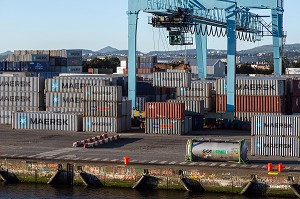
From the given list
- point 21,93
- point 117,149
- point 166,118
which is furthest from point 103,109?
point 21,93

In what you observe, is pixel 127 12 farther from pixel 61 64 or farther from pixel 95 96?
pixel 61 64

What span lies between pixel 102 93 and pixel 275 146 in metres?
22.4

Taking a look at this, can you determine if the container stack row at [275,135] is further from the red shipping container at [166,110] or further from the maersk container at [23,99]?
the maersk container at [23,99]

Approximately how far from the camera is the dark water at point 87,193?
4959cm

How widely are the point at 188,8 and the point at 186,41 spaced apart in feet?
35.2

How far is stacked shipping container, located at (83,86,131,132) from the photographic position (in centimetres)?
7381

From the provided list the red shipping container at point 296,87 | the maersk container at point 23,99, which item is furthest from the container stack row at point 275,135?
the maersk container at point 23,99

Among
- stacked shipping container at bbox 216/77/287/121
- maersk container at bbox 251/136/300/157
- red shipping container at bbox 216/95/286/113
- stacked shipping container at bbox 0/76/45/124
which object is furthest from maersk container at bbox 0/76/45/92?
maersk container at bbox 251/136/300/157

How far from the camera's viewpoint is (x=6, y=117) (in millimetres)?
84188

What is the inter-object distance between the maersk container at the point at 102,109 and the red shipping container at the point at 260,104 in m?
13.1

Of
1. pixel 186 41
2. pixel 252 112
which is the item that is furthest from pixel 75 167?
pixel 186 41

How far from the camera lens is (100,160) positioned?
5600 cm

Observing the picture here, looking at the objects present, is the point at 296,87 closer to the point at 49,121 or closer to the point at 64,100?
the point at 64,100

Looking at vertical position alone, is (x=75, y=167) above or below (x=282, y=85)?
below
